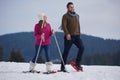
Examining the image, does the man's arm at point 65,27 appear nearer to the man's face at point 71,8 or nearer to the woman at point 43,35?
the man's face at point 71,8

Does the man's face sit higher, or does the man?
the man's face

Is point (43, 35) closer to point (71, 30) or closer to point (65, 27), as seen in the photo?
point (65, 27)

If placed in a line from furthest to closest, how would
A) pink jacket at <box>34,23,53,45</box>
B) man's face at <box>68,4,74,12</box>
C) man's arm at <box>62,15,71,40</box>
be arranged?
man's face at <box>68,4,74,12</box>, pink jacket at <box>34,23,53,45</box>, man's arm at <box>62,15,71,40</box>

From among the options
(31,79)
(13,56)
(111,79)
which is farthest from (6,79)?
(13,56)

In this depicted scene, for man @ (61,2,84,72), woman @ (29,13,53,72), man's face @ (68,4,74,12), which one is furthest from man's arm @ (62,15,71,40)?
woman @ (29,13,53,72)

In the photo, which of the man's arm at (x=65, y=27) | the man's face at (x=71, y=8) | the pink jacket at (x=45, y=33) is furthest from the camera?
the man's face at (x=71, y=8)

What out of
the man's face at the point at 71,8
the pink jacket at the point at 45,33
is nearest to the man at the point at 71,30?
the man's face at the point at 71,8

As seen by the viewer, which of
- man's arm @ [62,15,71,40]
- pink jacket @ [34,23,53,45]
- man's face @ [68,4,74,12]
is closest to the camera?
man's arm @ [62,15,71,40]

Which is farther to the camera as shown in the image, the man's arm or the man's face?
the man's face

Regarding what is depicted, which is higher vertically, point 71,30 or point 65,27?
point 65,27

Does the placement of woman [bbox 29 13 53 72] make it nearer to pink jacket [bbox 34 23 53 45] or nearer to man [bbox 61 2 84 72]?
pink jacket [bbox 34 23 53 45]

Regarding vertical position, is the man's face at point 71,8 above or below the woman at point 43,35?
above

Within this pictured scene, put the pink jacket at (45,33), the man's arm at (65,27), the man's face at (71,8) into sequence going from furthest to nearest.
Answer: the man's face at (71,8) < the pink jacket at (45,33) < the man's arm at (65,27)

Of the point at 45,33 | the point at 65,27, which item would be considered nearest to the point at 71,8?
the point at 65,27
